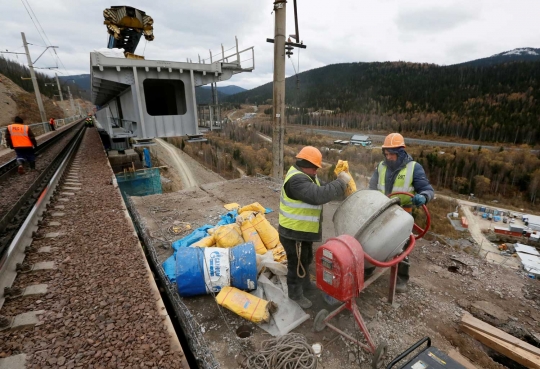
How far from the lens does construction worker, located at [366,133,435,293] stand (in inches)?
137

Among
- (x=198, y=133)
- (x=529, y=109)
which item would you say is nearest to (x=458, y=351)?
(x=198, y=133)

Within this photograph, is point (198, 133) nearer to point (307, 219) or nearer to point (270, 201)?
point (270, 201)

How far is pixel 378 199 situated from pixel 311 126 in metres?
99.8

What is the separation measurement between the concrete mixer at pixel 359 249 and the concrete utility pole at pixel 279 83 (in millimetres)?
5830

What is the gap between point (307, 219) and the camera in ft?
10.2

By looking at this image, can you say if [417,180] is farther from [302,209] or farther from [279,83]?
[279,83]

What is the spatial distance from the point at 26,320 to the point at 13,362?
553 millimetres

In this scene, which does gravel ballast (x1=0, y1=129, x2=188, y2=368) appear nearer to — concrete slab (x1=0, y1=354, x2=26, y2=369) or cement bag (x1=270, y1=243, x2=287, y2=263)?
concrete slab (x1=0, y1=354, x2=26, y2=369)

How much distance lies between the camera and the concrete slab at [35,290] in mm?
2895

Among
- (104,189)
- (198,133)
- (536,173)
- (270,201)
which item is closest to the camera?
(104,189)

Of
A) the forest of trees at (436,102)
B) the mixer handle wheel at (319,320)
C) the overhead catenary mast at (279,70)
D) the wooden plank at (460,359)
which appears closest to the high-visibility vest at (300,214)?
the mixer handle wheel at (319,320)

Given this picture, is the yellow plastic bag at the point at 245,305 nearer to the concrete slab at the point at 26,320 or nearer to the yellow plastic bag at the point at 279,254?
the yellow plastic bag at the point at 279,254

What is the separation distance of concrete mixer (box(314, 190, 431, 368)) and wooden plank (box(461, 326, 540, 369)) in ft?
3.36

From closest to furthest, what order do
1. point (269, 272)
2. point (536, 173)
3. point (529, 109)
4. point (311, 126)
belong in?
point (269, 272), point (536, 173), point (529, 109), point (311, 126)
